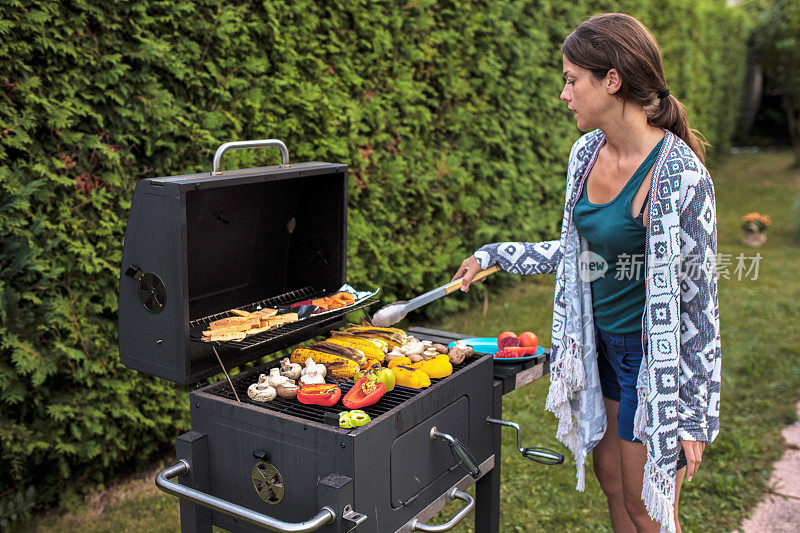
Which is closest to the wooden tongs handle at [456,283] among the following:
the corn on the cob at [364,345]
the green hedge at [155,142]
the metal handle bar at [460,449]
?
the corn on the cob at [364,345]

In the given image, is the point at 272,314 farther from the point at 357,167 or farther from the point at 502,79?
the point at 502,79

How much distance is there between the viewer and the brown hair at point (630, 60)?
2.13 metres

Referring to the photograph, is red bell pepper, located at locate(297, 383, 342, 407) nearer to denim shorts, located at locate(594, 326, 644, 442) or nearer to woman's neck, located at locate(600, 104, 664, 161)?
denim shorts, located at locate(594, 326, 644, 442)

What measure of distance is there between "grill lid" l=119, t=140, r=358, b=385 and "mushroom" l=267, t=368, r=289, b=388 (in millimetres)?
99

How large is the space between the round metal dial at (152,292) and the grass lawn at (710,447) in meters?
1.85

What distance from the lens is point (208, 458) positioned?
204 centimetres

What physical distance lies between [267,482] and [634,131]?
1.50 meters

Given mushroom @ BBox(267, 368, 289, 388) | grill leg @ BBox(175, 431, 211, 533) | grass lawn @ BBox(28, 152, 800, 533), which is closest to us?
grill leg @ BBox(175, 431, 211, 533)

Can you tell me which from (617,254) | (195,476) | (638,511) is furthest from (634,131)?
(195,476)

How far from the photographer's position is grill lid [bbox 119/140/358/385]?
1.95 metres

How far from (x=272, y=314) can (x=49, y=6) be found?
1832 millimetres

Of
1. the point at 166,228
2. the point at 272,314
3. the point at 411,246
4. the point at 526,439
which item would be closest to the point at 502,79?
the point at 411,246

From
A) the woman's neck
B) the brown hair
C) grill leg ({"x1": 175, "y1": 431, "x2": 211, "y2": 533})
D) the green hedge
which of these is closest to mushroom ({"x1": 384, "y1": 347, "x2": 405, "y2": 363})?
grill leg ({"x1": 175, "y1": 431, "x2": 211, "y2": 533})

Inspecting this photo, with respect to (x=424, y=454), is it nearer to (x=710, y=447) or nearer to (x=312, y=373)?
(x=312, y=373)
